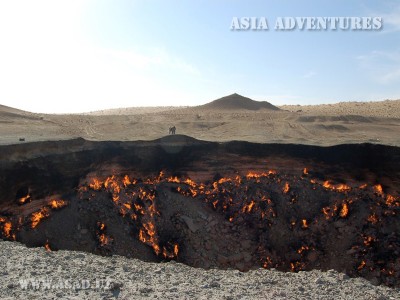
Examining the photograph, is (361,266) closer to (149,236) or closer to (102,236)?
(149,236)

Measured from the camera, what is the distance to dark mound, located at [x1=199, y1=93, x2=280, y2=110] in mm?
36000

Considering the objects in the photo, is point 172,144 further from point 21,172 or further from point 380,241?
point 380,241

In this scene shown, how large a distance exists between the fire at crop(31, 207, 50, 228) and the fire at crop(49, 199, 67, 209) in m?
0.22

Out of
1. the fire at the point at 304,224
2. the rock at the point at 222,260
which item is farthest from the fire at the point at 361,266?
the rock at the point at 222,260

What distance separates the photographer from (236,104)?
3669cm

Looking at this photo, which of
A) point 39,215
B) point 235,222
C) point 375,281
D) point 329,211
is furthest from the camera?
point 235,222

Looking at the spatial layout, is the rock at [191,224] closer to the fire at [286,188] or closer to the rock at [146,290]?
the fire at [286,188]

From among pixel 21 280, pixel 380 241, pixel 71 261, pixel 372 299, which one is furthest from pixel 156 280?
pixel 380 241

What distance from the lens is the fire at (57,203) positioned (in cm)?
1240

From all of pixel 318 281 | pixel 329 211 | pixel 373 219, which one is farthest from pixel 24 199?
pixel 373 219

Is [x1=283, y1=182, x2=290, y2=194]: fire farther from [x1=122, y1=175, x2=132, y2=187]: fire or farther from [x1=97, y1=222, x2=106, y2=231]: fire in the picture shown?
[x1=97, y1=222, x2=106, y2=231]: fire

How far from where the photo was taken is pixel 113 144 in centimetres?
1391

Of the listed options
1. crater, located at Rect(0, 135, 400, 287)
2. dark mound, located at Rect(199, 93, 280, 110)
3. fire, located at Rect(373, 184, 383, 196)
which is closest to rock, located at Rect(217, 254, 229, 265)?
crater, located at Rect(0, 135, 400, 287)

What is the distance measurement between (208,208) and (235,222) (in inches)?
41.4
